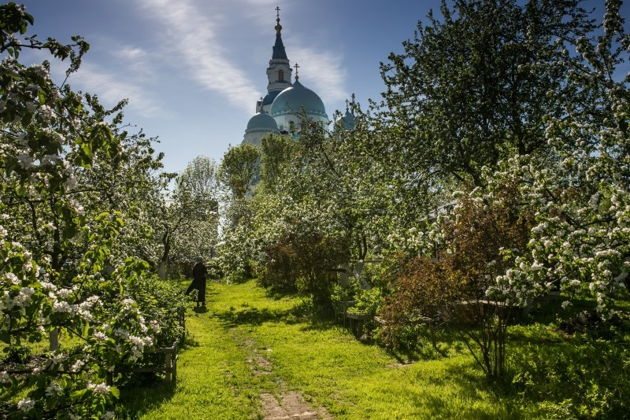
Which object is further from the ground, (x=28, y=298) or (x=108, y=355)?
(x=28, y=298)

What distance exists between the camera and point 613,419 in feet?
22.2

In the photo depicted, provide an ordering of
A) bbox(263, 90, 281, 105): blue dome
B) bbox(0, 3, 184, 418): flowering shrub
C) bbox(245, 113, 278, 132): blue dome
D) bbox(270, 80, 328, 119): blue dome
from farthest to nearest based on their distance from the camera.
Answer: bbox(263, 90, 281, 105): blue dome
bbox(245, 113, 278, 132): blue dome
bbox(270, 80, 328, 119): blue dome
bbox(0, 3, 184, 418): flowering shrub

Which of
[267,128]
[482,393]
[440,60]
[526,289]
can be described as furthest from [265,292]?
[267,128]

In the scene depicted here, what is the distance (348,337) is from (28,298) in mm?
10904

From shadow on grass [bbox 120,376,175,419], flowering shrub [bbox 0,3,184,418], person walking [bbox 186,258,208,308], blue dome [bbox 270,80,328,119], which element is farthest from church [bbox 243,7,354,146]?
flowering shrub [bbox 0,3,184,418]

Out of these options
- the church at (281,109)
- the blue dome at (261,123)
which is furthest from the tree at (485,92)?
the blue dome at (261,123)

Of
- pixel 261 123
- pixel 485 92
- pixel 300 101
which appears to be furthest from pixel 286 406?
pixel 261 123

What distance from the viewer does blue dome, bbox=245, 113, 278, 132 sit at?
75.4 metres

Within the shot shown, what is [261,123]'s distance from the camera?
7588cm

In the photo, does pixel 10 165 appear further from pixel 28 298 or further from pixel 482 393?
pixel 482 393

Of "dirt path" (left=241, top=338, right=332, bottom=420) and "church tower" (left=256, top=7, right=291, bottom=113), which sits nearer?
"dirt path" (left=241, top=338, right=332, bottom=420)

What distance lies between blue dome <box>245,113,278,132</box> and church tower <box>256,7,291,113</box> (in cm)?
1062

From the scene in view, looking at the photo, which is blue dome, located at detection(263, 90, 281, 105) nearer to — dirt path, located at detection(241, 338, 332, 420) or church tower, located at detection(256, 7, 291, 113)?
church tower, located at detection(256, 7, 291, 113)

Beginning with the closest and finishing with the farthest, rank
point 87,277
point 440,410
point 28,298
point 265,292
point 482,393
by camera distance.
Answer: point 28,298 → point 87,277 → point 440,410 → point 482,393 → point 265,292
